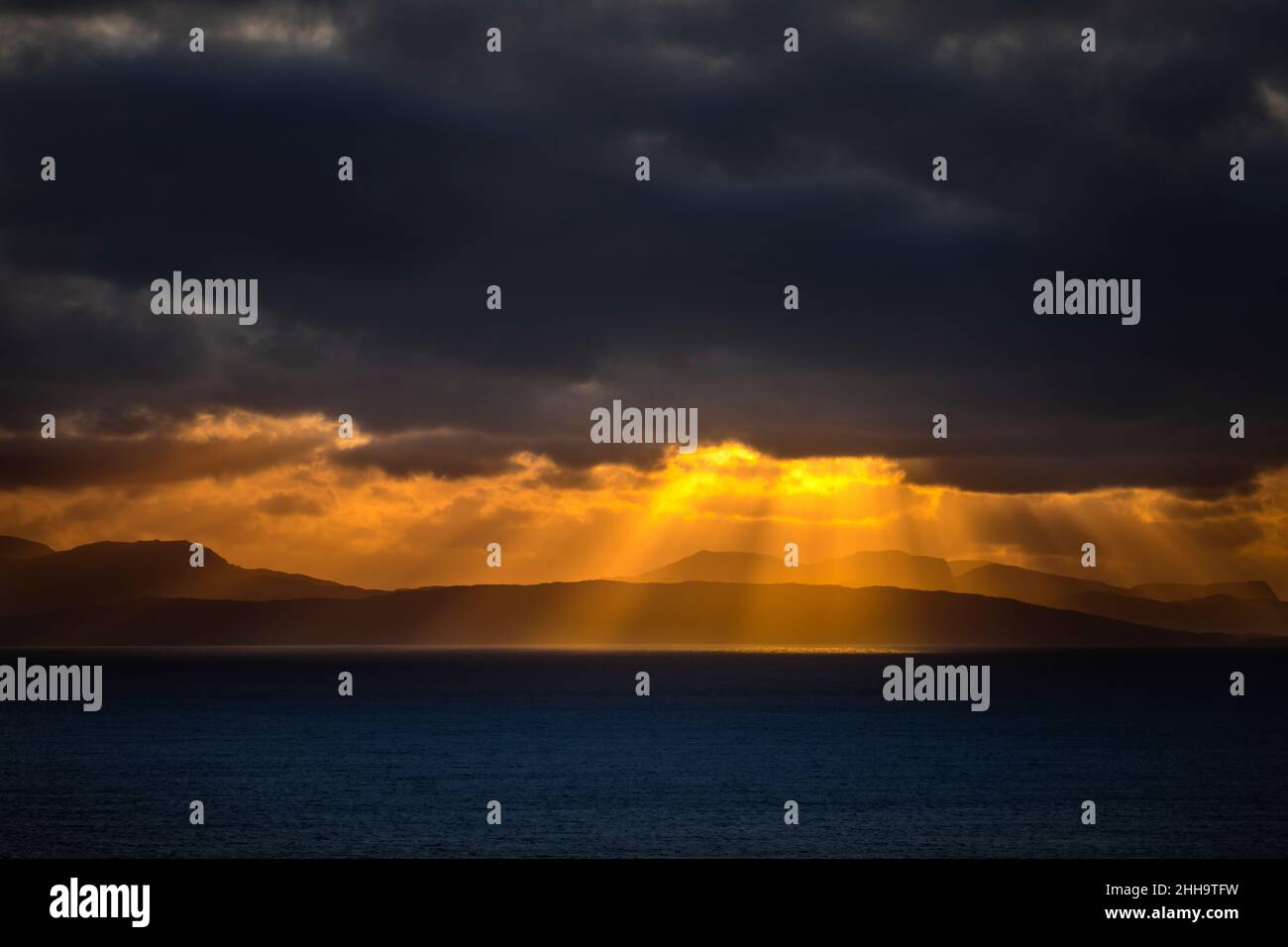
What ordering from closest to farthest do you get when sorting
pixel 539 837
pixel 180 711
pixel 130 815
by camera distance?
pixel 539 837, pixel 130 815, pixel 180 711

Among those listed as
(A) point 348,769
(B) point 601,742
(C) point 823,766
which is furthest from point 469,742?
(C) point 823,766

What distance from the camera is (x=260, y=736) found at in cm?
15225

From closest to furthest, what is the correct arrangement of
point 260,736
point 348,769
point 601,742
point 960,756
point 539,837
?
point 539,837
point 348,769
point 960,756
point 601,742
point 260,736

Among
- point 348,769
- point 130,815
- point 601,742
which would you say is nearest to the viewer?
point 130,815
